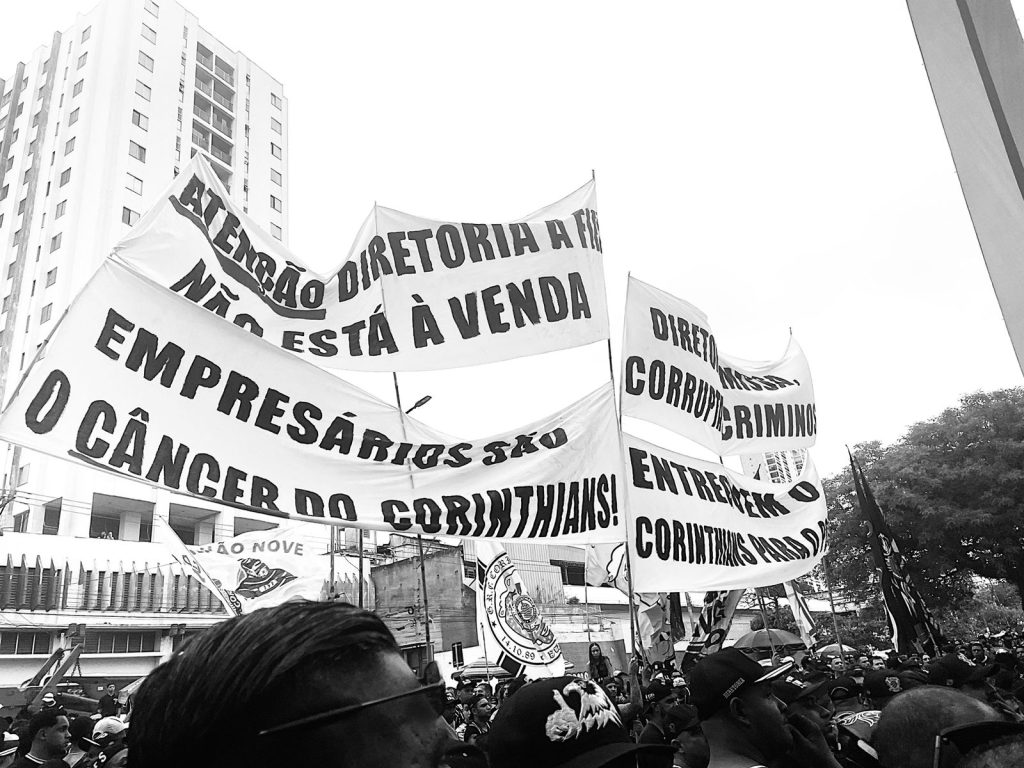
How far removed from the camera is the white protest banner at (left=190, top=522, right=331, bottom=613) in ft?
41.7

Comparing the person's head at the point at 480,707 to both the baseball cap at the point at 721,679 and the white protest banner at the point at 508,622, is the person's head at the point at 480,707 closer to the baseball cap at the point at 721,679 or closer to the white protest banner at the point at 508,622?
the white protest banner at the point at 508,622

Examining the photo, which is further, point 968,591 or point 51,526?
point 51,526

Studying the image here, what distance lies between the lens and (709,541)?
21.4 feet

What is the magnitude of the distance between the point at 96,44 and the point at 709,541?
53.4m

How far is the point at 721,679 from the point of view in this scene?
3145mm

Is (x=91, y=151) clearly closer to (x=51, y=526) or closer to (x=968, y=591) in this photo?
(x=51, y=526)

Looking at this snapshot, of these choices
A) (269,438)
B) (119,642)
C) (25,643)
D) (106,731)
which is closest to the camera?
(269,438)

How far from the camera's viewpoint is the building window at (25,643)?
27.4 metres

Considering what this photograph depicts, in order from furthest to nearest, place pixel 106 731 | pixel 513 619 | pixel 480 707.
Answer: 1. pixel 513 619
2. pixel 480 707
3. pixel 106 731

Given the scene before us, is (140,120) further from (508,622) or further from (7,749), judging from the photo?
(7,749)

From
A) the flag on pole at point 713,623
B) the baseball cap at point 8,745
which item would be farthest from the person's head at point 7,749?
the flag on pole at point 713,623

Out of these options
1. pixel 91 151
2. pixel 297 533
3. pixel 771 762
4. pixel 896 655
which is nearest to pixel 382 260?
pixel 771 762

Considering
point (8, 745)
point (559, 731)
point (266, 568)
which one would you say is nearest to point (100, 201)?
point (266, 568)

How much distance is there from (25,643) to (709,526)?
96.4 feet
